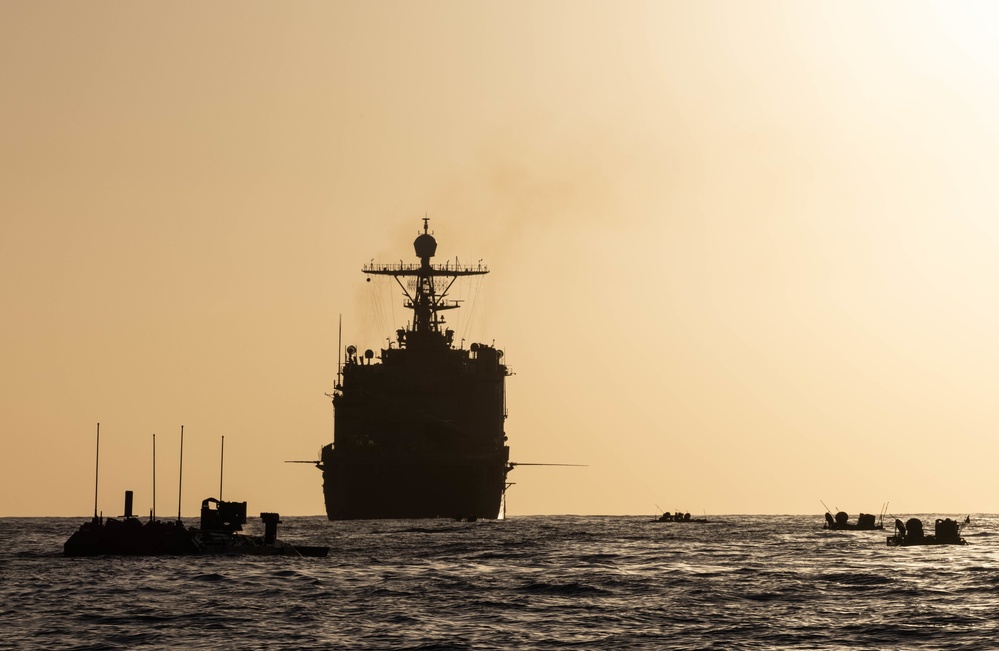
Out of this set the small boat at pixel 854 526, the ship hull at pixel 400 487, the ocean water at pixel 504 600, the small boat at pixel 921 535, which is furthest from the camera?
the small boat at pixel 854 526

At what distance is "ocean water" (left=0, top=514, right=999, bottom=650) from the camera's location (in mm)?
56469

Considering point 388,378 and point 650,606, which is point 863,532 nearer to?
point 388,378

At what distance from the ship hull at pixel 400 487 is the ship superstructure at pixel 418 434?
82mm

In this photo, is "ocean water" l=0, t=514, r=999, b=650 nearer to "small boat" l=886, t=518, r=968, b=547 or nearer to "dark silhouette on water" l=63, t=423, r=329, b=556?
"dark silhouette on water" l=63, t=423, r=329, b=556

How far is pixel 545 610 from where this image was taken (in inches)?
2594

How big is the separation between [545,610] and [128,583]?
19.2 meters

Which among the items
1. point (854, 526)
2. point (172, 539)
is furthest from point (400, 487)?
point (172, 539)

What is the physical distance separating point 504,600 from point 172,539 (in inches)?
1180

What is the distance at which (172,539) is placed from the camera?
94.4m

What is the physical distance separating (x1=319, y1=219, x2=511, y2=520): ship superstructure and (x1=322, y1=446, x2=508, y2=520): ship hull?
8 cm

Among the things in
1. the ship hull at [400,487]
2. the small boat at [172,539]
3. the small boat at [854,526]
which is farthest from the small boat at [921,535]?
the ship hull at [400,487]

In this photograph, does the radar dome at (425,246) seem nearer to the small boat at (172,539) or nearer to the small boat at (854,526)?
the small boat at (854,526)

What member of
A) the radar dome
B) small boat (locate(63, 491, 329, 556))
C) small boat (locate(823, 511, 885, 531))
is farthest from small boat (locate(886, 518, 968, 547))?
the radar dome

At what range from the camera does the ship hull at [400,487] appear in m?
154
